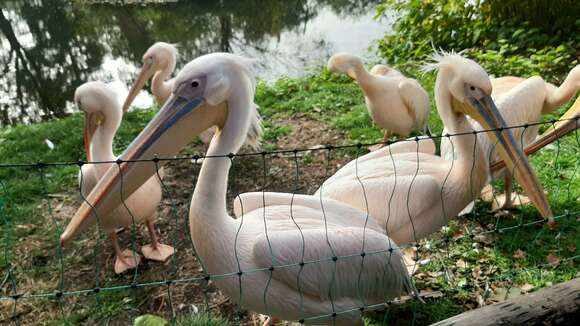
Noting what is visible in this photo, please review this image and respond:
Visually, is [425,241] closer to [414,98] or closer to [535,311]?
[414,98]

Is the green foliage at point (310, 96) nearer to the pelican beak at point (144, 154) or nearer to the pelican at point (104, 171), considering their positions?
the pelican at point (104, 171)

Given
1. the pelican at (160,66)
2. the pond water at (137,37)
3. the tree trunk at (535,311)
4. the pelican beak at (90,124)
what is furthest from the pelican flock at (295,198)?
the pond water at (137,37)

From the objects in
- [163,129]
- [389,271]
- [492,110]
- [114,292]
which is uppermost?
[163,129]

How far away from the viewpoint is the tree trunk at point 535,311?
137cm

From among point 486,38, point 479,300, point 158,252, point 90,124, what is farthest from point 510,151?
point 486,38

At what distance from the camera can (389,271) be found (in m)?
2.09

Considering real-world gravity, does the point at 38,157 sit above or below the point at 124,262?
above

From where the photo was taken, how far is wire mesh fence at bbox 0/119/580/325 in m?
2.36

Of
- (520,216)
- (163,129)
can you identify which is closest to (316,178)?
(520,216)

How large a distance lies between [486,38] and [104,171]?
18.3 feet

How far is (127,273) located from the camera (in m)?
2.87

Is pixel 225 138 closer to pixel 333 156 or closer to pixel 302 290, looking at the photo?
pixel 302 290

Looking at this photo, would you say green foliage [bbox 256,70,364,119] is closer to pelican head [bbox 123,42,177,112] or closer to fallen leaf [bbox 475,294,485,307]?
pelican head [bbox 123,42,177,112]

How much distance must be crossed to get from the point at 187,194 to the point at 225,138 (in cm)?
177
